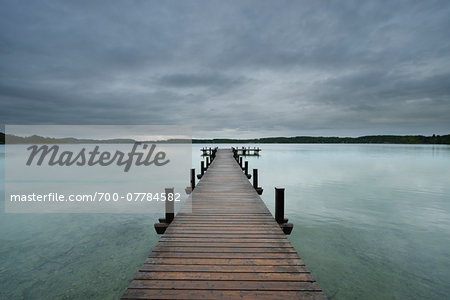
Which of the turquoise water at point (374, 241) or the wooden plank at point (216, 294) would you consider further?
the turquoise water at point (374, 241)

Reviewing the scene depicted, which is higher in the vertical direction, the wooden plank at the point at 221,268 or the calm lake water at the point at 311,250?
the wooden plank at the point at 221,268

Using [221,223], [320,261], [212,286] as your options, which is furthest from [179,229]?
[320,261]

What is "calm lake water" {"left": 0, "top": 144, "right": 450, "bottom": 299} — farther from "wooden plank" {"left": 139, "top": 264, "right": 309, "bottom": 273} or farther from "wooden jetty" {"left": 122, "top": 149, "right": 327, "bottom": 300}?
"wooden plank" {"left": 139, "top": 264, "right": 309, "bottom": 273}

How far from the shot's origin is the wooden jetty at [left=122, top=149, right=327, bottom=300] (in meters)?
3.09

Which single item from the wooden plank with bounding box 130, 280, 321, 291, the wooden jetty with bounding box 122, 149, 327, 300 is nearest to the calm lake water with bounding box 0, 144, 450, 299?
the wooden jetty with bounding box 122, 149, 327, 300

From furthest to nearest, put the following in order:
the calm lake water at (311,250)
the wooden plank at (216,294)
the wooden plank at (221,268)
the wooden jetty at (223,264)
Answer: the calm lake water at (311,250)
the wooden plank at (221,268)
the wooden jetty at (223,264)
the wooden plank at (216,294)

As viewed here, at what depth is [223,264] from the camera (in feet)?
12.3

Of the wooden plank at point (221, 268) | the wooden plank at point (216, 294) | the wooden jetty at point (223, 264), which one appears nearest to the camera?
the wooden plank at point (216, 294)

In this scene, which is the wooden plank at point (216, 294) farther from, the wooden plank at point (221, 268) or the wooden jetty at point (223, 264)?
the wooden plank at point (221, 268)

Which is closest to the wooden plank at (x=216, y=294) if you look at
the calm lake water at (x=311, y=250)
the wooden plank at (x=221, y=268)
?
the wooden plank at (x=221, y=268)

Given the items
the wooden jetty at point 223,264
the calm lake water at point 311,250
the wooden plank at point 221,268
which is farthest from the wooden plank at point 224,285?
the calm lake water at point 311,250

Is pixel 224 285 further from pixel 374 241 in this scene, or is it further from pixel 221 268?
pixel 374 241

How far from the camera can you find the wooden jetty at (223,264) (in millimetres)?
3090

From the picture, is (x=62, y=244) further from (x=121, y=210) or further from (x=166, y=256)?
(x=166, y=256)
